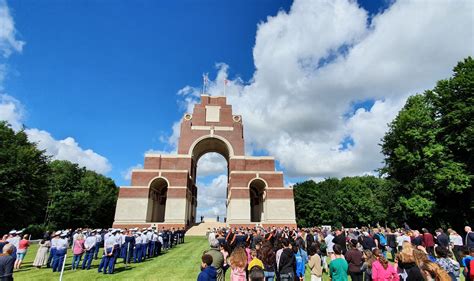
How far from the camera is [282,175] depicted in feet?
145

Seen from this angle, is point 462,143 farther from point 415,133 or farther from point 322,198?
point 322,198

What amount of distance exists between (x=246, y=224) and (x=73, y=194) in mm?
29927

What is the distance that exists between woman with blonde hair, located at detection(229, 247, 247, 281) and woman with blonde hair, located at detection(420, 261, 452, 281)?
3.46 meters

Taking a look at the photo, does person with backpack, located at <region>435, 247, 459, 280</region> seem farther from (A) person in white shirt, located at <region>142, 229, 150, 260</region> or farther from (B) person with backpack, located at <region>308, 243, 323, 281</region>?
(A) person in white shirt, located at <region>142, 229, 150, 260</region>

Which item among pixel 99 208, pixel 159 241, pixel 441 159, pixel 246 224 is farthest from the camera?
pixel 99 208

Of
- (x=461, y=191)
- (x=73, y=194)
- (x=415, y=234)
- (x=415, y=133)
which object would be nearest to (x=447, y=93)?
(x=415, y=133)

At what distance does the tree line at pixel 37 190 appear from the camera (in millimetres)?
26828

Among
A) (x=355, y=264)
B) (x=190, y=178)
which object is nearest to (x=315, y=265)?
(x=355, y=264)

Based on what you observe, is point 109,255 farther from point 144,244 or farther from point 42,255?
point 42,255

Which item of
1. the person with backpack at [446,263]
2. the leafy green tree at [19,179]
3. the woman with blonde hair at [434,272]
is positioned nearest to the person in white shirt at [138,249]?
the person with backpack at [446,263]

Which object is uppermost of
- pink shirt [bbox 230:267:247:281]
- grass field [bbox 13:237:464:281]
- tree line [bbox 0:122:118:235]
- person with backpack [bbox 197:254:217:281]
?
tree line [bbox 0:122:118:235]

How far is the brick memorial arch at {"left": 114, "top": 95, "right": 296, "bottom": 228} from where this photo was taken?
39.9 m

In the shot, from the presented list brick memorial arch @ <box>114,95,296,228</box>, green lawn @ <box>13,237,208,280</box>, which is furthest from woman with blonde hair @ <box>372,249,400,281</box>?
brick memorial arch @ <box>114,95,296,228</box>

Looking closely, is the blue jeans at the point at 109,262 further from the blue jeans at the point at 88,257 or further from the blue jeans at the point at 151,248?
the blue jeans at the point at 151,248
